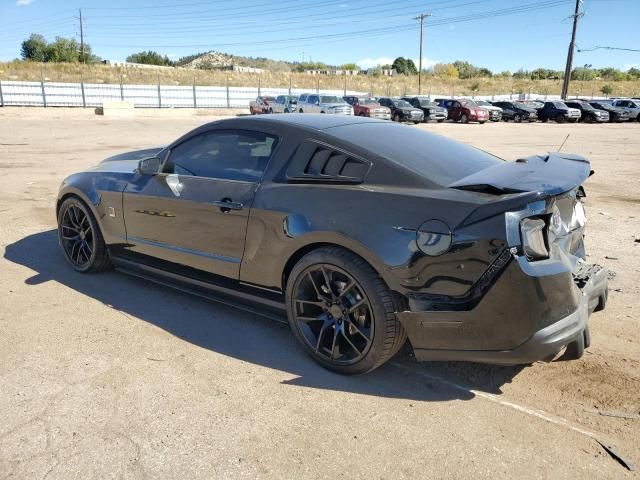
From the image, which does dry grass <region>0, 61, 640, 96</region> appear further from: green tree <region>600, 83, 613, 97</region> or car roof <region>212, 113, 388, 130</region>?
car roof <region>212, 113, 388, 130</region>

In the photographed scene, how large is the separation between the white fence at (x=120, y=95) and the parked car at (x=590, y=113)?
26.1m

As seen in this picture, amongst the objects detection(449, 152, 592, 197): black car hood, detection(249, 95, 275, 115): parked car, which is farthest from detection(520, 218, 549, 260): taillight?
detection(249, 95, 275, 115): parked car

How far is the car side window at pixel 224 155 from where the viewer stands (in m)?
3.76

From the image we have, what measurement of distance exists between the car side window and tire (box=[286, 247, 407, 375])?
85 centimetres

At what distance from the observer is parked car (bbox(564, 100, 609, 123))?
3806 centimetres

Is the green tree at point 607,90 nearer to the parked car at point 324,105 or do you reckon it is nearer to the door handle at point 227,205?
the parked car at point 324,105

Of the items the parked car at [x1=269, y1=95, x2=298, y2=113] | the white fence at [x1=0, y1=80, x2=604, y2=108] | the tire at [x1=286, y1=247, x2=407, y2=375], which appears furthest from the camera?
the white fence at [x1=0, y1=80, x2=604, y2=108]

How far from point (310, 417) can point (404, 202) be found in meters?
1.28

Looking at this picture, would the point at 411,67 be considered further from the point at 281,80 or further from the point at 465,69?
the point at 281,80

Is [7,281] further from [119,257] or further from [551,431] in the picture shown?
[551,431]

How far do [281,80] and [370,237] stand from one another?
248ft

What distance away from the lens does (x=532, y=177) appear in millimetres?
3006

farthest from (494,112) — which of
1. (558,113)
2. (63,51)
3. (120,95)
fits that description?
(63,51)

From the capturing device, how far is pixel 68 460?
2510mm
